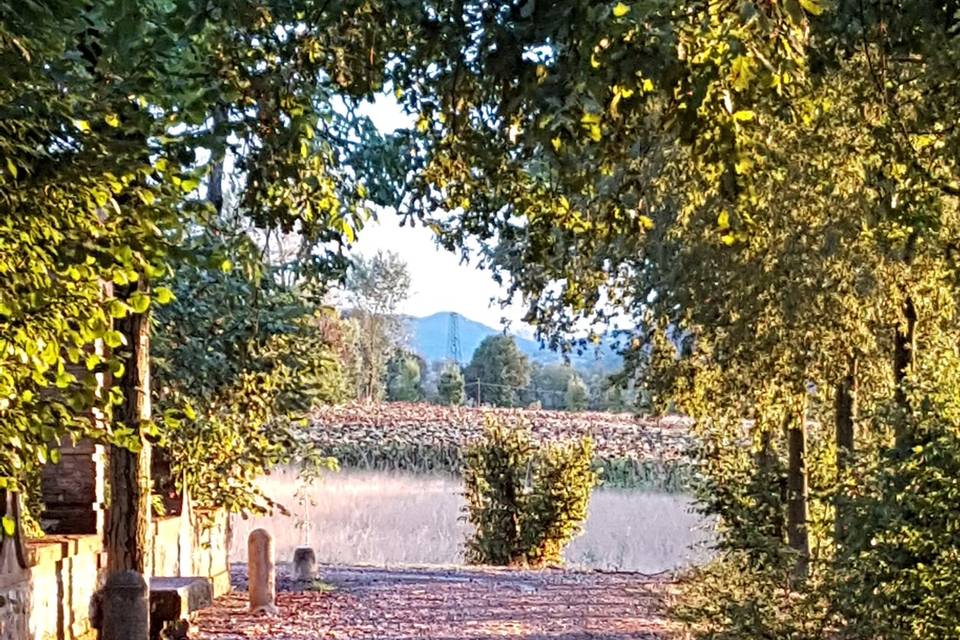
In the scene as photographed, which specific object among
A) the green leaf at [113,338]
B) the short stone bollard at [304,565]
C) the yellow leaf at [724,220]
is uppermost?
the yellow leaf at [724,220]

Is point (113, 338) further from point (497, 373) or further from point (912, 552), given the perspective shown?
point (497, 373)

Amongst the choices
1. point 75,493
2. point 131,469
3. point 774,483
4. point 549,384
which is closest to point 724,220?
point 131,469

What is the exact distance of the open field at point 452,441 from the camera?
28.6 metres

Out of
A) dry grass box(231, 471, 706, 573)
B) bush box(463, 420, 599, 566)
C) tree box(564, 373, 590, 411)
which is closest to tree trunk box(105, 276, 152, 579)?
dry grass box(231, 471, 706, 573)

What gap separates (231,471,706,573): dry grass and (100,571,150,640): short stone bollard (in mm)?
11499

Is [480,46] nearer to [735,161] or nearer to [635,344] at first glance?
[735,161]

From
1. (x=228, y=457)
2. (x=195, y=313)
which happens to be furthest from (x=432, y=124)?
(x=228, y=457)

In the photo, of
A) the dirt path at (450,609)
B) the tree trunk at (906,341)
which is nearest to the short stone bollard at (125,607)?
the dirt path at (450,609)

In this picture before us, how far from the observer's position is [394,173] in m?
6.15

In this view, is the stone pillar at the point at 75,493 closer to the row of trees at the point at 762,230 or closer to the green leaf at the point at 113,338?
the row of trees at the point at 762,230

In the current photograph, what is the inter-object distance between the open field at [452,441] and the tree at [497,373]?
1247cm

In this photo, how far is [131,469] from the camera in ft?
21.1

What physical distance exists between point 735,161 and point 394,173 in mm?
3505

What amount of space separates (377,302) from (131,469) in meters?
39.6
